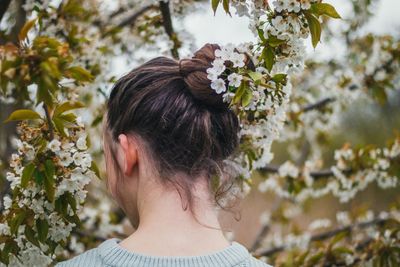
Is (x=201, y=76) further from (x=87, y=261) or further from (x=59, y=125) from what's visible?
(x=87, y=261)

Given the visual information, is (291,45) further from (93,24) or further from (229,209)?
(93,24)

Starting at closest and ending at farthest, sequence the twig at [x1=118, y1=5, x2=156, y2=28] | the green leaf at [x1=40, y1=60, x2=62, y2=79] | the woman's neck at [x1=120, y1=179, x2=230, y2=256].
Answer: the green leaf at [x1=40, y1=60, x2=62, y2=79], the woman's neck at [x1=120, y1=179, x2=230, y2=256], the twig at [x1=118, y1=5, x2=156, y2=28]

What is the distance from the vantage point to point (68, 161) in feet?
5.27

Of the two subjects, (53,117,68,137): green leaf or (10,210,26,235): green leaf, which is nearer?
(53,117,68,137): green leaf

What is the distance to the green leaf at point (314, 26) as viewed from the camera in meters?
1.63

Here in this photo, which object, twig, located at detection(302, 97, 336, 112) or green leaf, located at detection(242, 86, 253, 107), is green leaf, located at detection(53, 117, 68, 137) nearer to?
green leaf, located at detection(242, 86, 253, 107)

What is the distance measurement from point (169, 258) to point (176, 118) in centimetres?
34

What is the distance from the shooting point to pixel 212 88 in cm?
158

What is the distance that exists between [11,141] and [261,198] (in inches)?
224

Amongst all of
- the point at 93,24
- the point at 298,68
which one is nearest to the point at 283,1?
the point at 298,68

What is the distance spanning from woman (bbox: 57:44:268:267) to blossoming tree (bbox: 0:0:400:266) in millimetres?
72

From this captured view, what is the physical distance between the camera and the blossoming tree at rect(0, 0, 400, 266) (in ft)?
5.20

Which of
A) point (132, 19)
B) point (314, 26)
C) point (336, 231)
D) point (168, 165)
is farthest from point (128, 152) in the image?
point (336, 231)

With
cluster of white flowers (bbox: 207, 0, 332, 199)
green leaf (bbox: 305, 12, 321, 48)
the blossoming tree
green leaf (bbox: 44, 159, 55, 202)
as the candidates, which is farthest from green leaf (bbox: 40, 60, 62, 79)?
green leaf (bbox: 305, 12, 321, 48)
